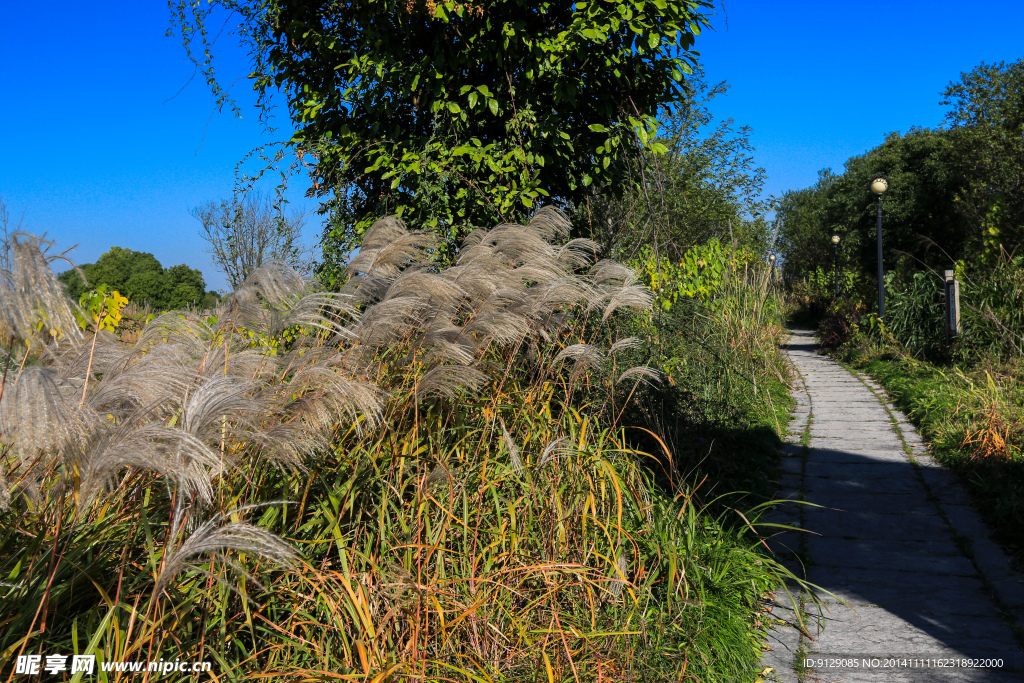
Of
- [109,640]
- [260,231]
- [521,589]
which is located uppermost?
[260,231]

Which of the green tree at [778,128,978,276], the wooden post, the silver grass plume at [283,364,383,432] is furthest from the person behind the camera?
the green tree at [778,128,978,276]

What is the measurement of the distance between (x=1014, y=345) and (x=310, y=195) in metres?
7.24

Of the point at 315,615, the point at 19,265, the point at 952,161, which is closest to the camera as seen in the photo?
the point at 19,265

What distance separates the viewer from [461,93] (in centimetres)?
406

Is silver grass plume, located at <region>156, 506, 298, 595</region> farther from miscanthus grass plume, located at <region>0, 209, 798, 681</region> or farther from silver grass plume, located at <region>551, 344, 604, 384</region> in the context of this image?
silver grass plume, located at <region>551, 344, 604, 384</region>

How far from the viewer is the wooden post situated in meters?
8.66

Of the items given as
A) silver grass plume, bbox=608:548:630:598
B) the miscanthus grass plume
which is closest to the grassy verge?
the miscanthus grass plume

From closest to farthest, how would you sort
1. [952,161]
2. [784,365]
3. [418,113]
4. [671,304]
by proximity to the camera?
[418,113], [671,304], [784,365], [952,161]

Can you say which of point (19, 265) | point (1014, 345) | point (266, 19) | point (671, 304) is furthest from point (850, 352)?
point (19, 265)

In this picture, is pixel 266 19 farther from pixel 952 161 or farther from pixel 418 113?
pixel 952 161

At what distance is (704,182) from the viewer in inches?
474

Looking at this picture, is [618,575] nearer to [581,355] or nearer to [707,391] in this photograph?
[581,355]

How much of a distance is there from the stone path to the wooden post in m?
3.51

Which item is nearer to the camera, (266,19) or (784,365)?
(266,19)
